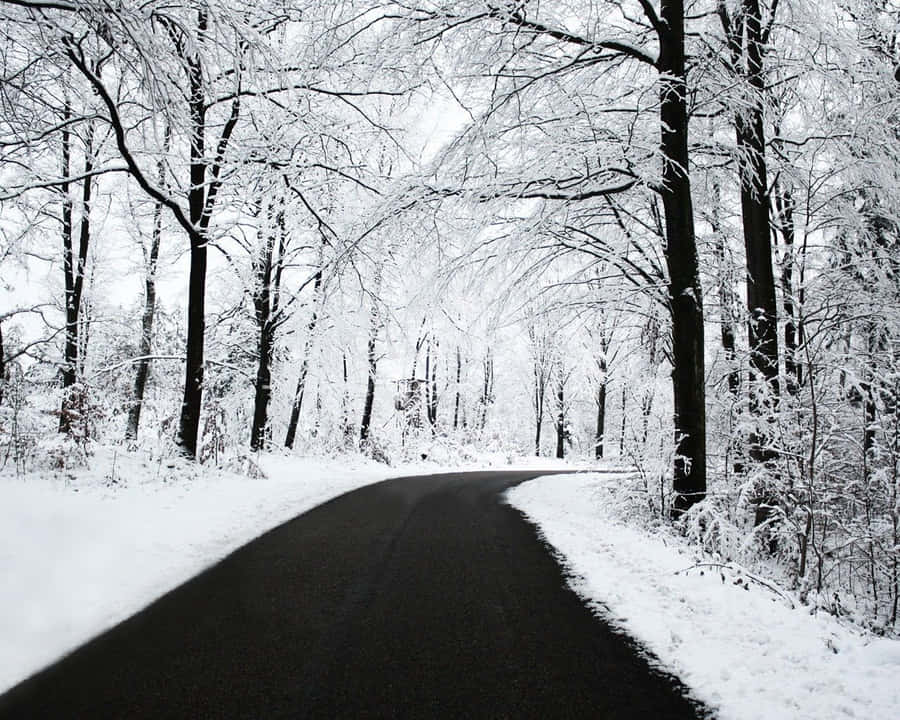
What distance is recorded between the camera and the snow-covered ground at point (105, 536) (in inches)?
144

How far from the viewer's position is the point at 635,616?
4.02m

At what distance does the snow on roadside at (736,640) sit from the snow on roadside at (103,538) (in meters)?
3.80

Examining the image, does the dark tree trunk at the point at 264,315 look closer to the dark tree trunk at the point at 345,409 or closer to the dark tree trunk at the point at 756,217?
the dark tree trunk at the point at 345,409

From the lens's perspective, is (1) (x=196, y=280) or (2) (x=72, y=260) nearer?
(1) (x=196, y=280)

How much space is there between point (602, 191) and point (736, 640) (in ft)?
17.8

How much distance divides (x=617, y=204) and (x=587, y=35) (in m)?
2.42

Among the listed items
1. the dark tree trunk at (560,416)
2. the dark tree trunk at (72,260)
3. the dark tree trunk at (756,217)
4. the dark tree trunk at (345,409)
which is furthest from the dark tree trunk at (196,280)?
the dark tree trunk at (560,416)

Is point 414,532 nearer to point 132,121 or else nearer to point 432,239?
point 432,239

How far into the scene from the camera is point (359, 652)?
329 centimetres

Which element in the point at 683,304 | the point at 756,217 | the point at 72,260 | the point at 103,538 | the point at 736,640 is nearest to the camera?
the point at 736,640

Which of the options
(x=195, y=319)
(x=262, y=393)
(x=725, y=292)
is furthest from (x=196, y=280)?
(x=725, y=292)

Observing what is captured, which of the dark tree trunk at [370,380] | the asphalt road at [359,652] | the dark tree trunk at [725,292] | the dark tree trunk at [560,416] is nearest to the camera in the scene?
the asphalt road at [359,652]

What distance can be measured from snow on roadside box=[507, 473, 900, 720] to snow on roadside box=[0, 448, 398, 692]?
380 cm

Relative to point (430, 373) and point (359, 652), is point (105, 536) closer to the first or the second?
point (359, 652)
